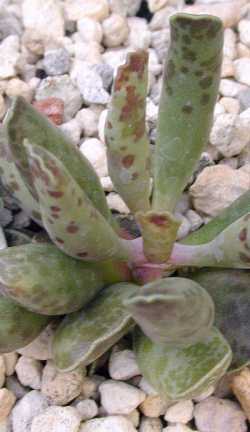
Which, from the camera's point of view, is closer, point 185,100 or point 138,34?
point 185,100

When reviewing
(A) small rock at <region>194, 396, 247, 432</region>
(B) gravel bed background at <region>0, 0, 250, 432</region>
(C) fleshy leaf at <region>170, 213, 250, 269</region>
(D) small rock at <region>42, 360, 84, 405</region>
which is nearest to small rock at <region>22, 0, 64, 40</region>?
(B) gravel bed background at <region>0, 0, 250, 432</region>

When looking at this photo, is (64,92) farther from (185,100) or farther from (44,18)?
(185,100)

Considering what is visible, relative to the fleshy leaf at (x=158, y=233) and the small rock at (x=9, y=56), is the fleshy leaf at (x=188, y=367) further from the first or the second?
the small rock at (x=9, y=56)

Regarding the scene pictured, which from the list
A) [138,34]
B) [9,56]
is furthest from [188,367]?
[138,34]

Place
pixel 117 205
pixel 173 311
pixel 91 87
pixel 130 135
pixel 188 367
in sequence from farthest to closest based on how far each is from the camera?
pixel 91 87, pixel 117 205, pixel 130 135, pixel 188 367, pixel 173 311

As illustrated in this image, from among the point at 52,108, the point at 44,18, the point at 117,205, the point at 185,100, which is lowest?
the point at 117,205

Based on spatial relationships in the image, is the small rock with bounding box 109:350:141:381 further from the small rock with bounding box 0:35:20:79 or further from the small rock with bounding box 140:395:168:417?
the small rock with bounding box 0:35:20:79
